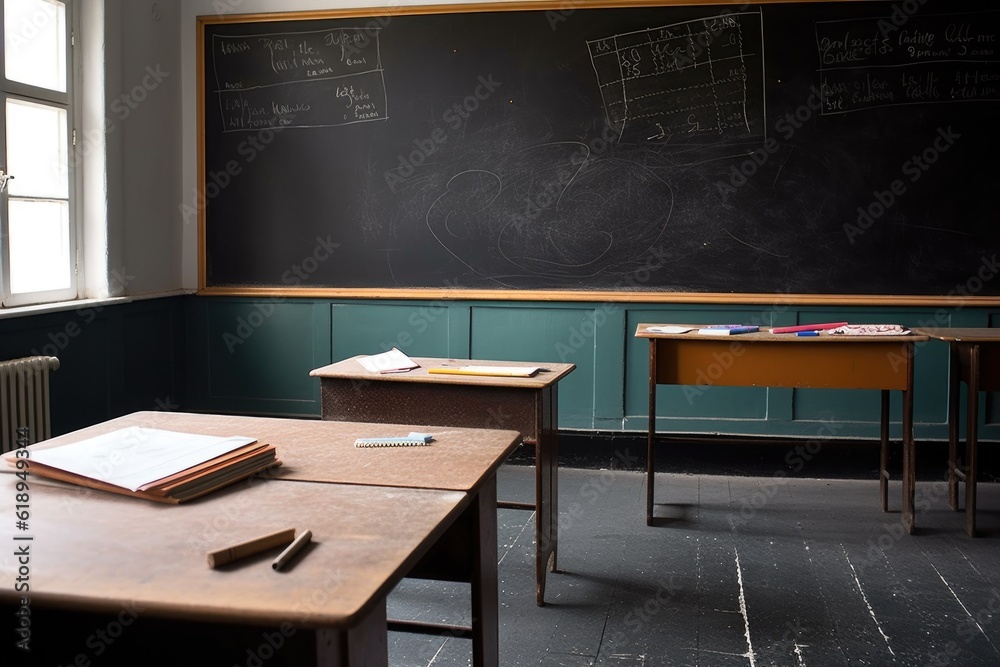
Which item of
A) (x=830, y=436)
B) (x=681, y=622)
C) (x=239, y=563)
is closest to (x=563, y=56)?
(x=830, y=436)

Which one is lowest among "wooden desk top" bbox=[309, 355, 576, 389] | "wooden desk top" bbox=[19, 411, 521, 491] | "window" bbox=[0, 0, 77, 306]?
"wooden desk top" bbox=[19, 411, 521, 491]

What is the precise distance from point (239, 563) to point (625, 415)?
3.63m

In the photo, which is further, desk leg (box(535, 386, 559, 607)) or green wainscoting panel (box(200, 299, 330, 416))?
green wainscoting panel (box(200, 299, 330, 416))

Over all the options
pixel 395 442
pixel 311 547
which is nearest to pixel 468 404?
pixel 395 442

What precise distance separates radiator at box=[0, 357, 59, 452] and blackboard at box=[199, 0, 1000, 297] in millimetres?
1452

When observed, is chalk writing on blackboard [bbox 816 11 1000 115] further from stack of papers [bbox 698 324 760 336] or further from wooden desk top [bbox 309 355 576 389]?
wooden desk top [bbox 309 355 576 389]

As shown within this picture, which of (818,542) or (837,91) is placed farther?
(837,91)

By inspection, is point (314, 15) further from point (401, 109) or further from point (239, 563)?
point (239, 563)

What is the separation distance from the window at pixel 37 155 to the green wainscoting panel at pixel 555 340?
2.02 metres

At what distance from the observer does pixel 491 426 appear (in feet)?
9.57

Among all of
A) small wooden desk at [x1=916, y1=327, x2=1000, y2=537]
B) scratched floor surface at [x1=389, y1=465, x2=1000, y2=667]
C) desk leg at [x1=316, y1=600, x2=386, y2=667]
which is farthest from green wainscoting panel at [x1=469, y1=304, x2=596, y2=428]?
desk leg at [x1=316, y1=600, x2=386, y2=667]

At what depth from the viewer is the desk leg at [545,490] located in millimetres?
2916

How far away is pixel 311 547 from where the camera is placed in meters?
1.26

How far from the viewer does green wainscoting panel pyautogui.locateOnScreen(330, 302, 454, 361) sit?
15.7 feet
